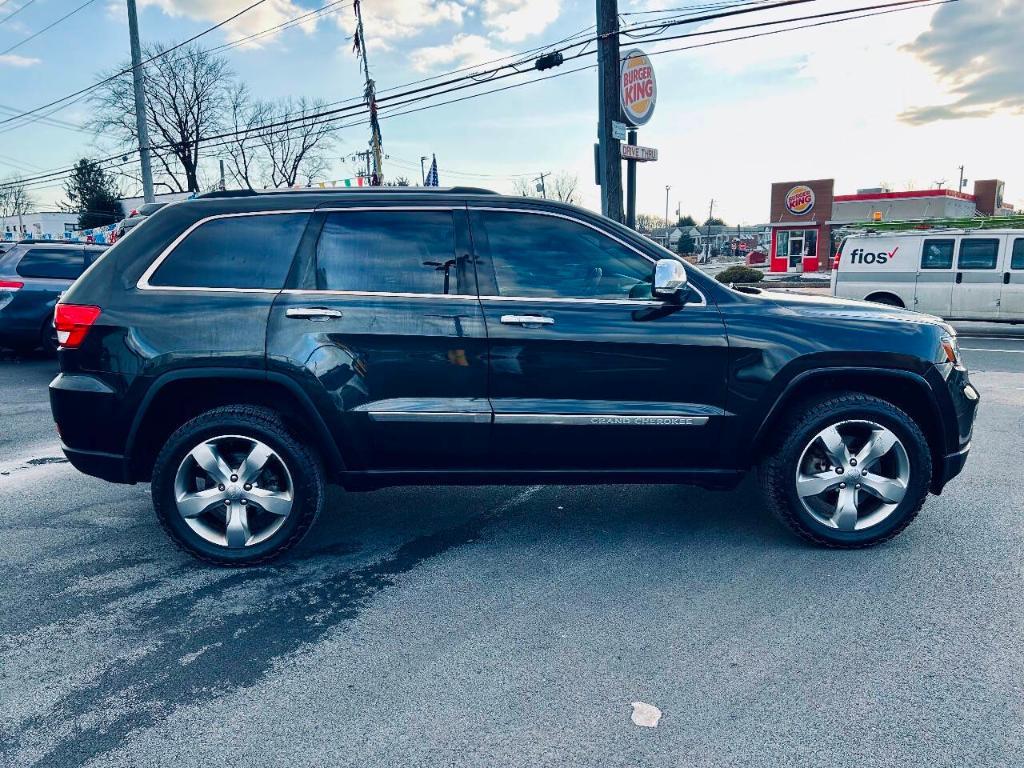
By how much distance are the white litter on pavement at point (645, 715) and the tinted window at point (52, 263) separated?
11047mm

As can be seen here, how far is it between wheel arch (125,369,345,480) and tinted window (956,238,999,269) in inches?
552

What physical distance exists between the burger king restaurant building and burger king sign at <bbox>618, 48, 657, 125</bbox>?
30.1 meters

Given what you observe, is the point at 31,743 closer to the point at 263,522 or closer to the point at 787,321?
the point at 263,522

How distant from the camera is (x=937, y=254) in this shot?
45.8ft

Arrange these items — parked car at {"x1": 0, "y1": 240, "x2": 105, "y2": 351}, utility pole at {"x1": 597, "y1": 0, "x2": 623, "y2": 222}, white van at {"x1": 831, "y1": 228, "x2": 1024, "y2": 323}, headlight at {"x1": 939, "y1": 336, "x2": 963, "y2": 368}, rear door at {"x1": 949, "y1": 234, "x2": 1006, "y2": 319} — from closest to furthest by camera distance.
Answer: headlight at {"x1": 939, "y1": 336, "x2": 963, "y2": 368} < parked car at {"x1": 0, "y1": 240, "x2": 105, "y2": 351} < utility pole at {"x1": 597, "y1": 0, "x2": 623, "y2": 222} < white van at {"x1": 831, "y1": 228, "x2": 1024, "y2": 323} < rear door at {"x1": 949, "y1": 234, "x2": 1006, "y2": 319}

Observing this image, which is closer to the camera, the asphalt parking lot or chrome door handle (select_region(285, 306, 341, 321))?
the asphalt parking lot

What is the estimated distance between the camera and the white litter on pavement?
2484 mm

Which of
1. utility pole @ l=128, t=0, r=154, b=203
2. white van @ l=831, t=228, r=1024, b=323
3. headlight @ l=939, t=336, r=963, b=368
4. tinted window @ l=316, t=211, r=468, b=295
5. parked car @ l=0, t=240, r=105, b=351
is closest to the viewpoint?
tinted window @ l=316, t=211, r=468, b=295

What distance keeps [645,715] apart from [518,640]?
667mm

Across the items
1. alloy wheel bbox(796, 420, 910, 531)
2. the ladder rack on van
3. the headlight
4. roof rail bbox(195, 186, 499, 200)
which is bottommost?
alloy wheel bbox(796, 420, 910, 531)

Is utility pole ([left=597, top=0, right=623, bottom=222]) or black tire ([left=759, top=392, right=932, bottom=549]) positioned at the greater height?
utility pole ([left=597, top=0, right=623, bottom=222])

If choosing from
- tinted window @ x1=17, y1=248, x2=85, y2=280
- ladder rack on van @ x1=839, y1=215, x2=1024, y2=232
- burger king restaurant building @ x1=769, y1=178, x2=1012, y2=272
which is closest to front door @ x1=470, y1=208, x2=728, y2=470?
tinted window @ x1=17, y1=248, x2=85, y2=280

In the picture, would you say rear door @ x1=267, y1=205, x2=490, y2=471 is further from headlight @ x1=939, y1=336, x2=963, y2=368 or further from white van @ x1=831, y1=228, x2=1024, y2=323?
white van @ x1=831, y1=228, x2=1024, y2=323

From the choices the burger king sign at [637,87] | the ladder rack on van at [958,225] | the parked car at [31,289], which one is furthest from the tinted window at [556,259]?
the ladder rack on van at [958,225]
